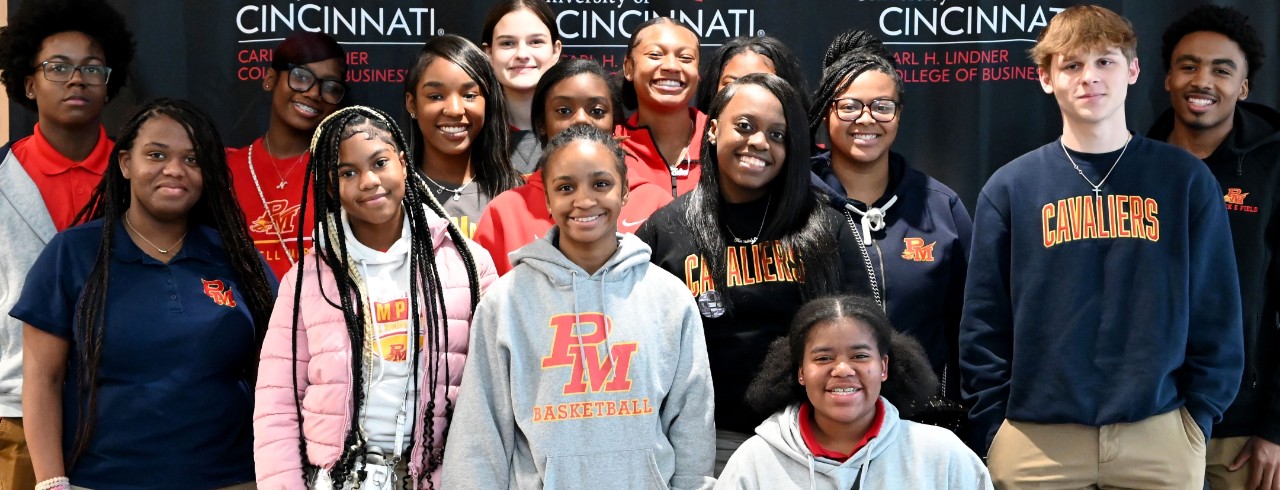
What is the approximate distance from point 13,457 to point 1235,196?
4.00 m

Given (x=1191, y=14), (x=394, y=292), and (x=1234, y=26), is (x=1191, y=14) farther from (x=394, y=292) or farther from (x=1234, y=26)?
(x=394, y=292)

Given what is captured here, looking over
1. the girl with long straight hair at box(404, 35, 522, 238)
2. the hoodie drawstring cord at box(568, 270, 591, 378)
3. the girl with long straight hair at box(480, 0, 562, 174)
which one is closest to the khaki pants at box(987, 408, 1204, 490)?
the hoodie drawstring cord at box(568, 270, 591, 378)

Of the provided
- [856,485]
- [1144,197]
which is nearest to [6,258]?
[856,485]

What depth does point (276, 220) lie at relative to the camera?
451 centimetres

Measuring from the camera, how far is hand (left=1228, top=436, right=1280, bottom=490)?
4168 mm

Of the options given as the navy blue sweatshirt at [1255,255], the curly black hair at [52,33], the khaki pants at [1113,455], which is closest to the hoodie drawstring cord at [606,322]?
the khaki pants at [1113,455]

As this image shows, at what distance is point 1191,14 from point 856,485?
2.35 metres

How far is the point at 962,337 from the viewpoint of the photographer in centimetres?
389

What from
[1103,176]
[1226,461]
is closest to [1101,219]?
[1103,176]

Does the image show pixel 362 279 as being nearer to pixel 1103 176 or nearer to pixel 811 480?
pixel 811 480

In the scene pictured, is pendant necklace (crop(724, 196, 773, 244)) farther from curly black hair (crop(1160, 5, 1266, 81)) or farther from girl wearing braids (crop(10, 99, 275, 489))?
curly black hair (crop(1160, 5, 1266, 81))

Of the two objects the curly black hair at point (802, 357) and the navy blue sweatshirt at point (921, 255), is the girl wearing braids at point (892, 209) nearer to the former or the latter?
the navy blue sweatshirt at point (921, 255)

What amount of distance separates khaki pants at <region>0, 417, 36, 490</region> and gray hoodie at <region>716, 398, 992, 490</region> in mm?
2213

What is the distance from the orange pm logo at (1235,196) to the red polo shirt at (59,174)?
370 centimetres
